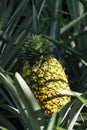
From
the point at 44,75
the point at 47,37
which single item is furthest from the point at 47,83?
the point at 47,37

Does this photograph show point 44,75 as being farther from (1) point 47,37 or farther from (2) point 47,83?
(1) point 47,37

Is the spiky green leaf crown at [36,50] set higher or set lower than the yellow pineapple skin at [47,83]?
higher

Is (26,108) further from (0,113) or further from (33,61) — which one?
(0,113)

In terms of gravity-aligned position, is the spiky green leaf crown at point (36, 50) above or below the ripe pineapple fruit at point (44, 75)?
above

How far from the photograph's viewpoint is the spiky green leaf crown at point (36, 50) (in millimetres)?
1515

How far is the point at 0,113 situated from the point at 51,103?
0.98 ft

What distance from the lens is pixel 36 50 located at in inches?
59.6

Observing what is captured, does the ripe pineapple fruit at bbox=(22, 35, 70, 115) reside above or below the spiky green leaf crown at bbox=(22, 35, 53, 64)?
below

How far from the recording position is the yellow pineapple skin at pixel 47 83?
4.81 feet

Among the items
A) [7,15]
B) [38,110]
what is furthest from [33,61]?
[7,15]

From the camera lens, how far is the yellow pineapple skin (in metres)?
1.47

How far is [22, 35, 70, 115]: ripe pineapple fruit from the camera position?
1468mm

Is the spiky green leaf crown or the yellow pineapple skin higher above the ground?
the spiky green leaf crown

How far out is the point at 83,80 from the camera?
1.62 meters
